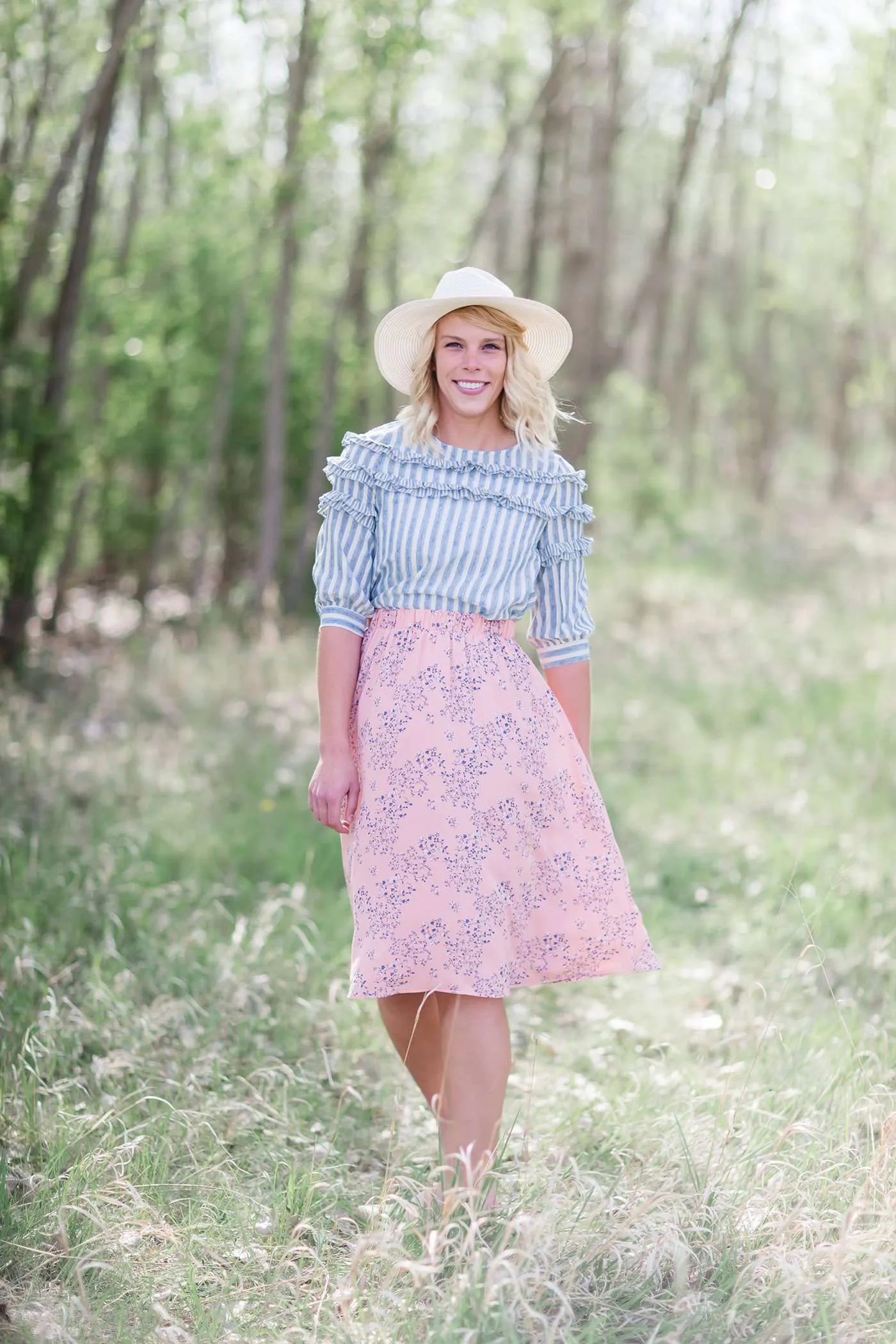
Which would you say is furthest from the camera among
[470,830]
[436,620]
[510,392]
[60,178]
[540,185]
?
[540,185]

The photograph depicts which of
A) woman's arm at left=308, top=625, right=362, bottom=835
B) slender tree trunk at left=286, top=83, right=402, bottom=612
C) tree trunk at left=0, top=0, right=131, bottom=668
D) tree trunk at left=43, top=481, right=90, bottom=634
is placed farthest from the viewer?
slender tree trunk at left=286, top=83, right=402, bottom=612

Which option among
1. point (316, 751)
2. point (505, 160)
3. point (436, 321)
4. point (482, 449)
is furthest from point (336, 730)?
point (505, 160)

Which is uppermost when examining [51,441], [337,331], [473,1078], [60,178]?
[337,331]

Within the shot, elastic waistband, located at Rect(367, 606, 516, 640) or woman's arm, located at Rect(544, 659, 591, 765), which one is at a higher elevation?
elastic waistband, located at Rect(367, 606, 516, 640)

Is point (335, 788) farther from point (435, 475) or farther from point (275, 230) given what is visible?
point (275, 230)

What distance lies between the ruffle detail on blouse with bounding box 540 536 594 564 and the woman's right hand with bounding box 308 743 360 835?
673 millimetres

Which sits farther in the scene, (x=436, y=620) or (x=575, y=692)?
(x=575, y=692)

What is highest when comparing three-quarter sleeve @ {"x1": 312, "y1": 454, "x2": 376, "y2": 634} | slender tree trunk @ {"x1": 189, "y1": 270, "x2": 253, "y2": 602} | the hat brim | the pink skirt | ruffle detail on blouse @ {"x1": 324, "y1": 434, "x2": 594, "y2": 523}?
slender tree trunk @ {"x1": 189, "y1": 270, "x2": 253, "y2": 602}

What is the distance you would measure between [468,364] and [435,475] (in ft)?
0.90

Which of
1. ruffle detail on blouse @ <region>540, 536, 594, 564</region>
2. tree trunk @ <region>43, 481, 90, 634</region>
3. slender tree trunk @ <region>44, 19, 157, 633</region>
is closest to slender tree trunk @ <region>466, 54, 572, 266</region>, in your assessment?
slender tree trunk @ <region>44, 19, 157, 633</region>

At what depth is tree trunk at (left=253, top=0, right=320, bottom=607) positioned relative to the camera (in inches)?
407

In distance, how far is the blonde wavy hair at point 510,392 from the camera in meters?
3.35

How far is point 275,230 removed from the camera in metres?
10.8

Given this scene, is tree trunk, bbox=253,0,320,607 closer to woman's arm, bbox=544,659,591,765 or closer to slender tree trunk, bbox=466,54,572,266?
slender tree trunk, bbox=466,54,572,266
